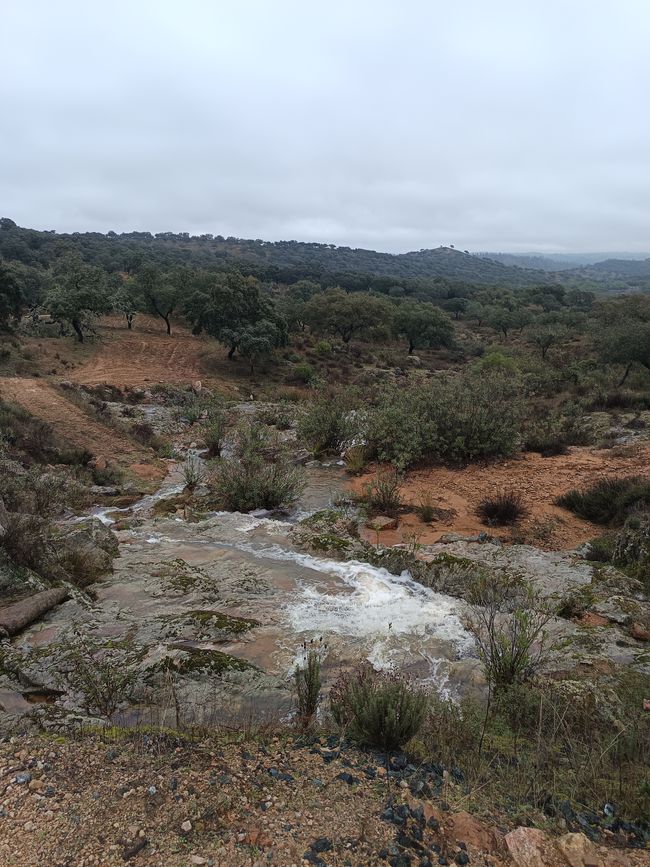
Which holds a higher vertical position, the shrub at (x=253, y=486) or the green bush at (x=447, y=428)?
the green bush at (x=447, y=428)

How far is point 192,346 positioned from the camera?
1404 inches

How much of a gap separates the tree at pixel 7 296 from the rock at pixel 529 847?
3330 cm

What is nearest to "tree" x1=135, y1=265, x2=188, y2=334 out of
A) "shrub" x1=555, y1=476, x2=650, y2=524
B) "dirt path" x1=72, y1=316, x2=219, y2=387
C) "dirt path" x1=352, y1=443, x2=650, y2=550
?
"dirt path" x1=72, y1=316, x2=219, y2=387

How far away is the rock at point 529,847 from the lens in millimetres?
2580

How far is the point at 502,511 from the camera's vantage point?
9.46 metres

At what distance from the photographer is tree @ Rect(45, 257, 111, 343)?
98.4ft

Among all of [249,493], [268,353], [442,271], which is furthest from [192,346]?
[442,271]

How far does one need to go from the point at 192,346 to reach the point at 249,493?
27.5 metres

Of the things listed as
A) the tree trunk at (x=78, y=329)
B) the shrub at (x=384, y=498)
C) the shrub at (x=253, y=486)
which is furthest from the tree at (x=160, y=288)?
the shrub at (x=384, y=498)

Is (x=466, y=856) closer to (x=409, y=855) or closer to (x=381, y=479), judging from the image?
(x=409, y=855)

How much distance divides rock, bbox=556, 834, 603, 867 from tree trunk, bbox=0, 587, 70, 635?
16.6 ft

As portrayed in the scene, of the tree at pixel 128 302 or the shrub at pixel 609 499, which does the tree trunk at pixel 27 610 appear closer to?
the shrub at pixel 609 499

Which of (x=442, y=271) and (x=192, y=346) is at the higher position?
(x=442, y=271)

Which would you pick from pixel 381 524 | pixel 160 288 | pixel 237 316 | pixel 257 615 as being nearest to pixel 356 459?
pixel 381 524
